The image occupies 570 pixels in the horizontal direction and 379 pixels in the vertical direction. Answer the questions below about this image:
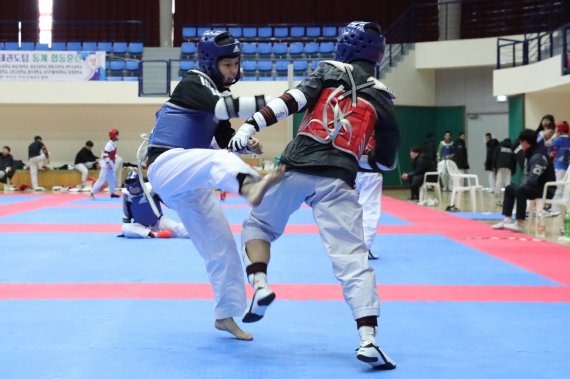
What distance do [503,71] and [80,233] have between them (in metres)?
12.9

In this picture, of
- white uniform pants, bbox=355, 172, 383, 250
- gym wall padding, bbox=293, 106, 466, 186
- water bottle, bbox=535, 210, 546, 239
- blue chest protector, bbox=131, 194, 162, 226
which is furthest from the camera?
gym wall padding, bbox=293, 106, 466, 186

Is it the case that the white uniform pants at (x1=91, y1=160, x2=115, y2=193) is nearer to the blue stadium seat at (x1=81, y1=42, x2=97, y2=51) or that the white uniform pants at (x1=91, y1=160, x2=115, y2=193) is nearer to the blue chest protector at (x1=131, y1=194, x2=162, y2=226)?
the blue stadium seat at (x1=81, y1=42, x2=97, y2=51)

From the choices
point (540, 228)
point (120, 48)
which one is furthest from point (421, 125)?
point (540, 228)

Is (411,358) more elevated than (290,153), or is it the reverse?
(290,153)

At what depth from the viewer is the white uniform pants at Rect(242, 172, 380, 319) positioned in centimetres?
372

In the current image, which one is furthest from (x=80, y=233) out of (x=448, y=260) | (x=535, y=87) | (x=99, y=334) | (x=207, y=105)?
(x=535, y=87)

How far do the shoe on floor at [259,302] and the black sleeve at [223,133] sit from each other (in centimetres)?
103

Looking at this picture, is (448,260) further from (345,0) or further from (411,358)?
(345,0)

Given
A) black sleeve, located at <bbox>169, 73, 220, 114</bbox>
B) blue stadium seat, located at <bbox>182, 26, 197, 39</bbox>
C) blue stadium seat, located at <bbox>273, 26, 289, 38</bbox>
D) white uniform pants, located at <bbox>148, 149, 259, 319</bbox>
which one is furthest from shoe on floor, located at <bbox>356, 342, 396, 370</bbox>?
blue stadium seat, located at <bbox>182, 26, 197, 39</bbox>

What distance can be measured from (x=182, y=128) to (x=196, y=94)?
229 millimetres

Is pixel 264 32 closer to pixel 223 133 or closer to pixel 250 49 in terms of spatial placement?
pixel 250 49

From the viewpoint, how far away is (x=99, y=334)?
4336mm

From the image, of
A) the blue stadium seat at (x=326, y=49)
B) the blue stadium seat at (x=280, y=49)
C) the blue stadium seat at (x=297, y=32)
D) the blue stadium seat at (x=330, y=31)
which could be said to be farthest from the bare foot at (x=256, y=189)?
the blue stadium seat at (x=297, y=32)

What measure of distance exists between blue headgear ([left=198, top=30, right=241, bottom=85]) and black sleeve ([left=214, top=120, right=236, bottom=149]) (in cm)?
27
